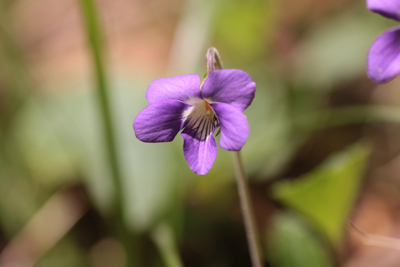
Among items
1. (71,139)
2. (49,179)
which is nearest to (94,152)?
(71,139)

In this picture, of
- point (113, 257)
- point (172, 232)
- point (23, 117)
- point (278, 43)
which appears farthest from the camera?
point (278, 43)

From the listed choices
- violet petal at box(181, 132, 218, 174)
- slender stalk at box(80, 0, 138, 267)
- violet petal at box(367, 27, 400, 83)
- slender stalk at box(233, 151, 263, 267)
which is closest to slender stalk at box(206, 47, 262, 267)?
slender stalk at box(233, 151, 263, 267)

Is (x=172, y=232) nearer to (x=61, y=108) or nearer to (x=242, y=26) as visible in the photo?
(x=61, y=108)

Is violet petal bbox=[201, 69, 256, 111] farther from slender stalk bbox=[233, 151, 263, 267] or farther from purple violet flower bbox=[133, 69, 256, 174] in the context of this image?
slender stalk bbox=[233, 151, 263, 267]

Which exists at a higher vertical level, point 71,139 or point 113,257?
point 71,139

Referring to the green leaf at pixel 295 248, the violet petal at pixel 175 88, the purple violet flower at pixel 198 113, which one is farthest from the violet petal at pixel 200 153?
the green leaf at pixel 295 248

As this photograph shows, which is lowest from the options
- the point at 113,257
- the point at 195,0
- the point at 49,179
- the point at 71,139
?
the point at 113,257

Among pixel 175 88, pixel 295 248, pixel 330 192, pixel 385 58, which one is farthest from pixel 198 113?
pixel 295 248
